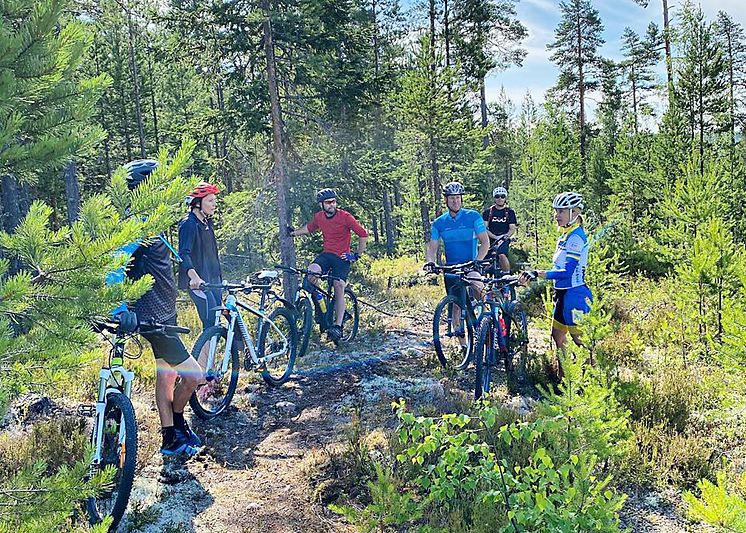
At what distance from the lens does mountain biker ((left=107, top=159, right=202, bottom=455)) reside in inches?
174

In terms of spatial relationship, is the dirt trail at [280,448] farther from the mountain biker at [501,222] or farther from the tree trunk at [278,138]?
the mountain biker at [501,222]

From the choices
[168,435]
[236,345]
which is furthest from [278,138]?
[168,435]

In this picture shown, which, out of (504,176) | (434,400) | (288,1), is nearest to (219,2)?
(288,1)

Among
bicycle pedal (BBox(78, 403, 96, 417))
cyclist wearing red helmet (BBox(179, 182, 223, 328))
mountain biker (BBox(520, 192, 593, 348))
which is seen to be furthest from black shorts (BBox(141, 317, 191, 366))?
mountain biker (BBox(520, 192, 593, 348))

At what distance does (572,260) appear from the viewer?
560 centimetres

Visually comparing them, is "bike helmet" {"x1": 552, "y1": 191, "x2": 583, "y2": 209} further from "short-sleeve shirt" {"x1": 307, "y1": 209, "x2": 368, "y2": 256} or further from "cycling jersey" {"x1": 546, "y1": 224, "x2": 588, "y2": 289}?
"short-sleeve shirt" {"x1": 307, "y1": 209, "x2": 368, "y2": 256}

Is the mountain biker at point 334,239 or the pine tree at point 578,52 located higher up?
the pine tree at point 578,52

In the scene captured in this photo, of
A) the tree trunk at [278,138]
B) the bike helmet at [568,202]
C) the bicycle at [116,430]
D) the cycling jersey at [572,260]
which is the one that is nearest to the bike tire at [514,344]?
the cycling jersey at [572,260]

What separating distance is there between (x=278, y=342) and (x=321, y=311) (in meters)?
1.65

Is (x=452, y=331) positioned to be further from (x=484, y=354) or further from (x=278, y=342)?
(x=278, y=342)

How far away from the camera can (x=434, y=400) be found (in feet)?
20.3

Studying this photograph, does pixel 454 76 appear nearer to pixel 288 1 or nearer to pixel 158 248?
pixel 288 1

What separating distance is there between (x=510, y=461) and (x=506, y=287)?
2.67 m

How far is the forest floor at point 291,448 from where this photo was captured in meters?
4.15
